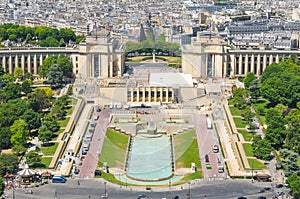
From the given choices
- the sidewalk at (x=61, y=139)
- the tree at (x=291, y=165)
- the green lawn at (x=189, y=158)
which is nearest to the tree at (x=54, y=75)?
the sidewalk at (x=61, y=139)

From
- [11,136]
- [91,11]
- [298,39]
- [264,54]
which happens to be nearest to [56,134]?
[11,136]

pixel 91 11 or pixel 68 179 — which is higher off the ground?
pixel 91 11

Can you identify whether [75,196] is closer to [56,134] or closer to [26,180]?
[26,180]

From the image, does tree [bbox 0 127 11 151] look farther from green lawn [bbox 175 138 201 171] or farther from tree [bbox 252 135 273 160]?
tree [bbox 252 135 273 160]

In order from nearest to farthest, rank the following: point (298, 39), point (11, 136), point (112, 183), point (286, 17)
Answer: point (112, 183) < point (11, 136) < point (298, 39) < point (286, 17)

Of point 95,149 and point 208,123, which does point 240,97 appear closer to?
point 208,123

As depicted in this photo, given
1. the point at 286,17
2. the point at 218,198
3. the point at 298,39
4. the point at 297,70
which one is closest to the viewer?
the point at 218,198

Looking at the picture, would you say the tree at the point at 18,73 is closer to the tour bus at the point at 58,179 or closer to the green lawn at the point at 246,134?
the green lawn at the point at 246,134
